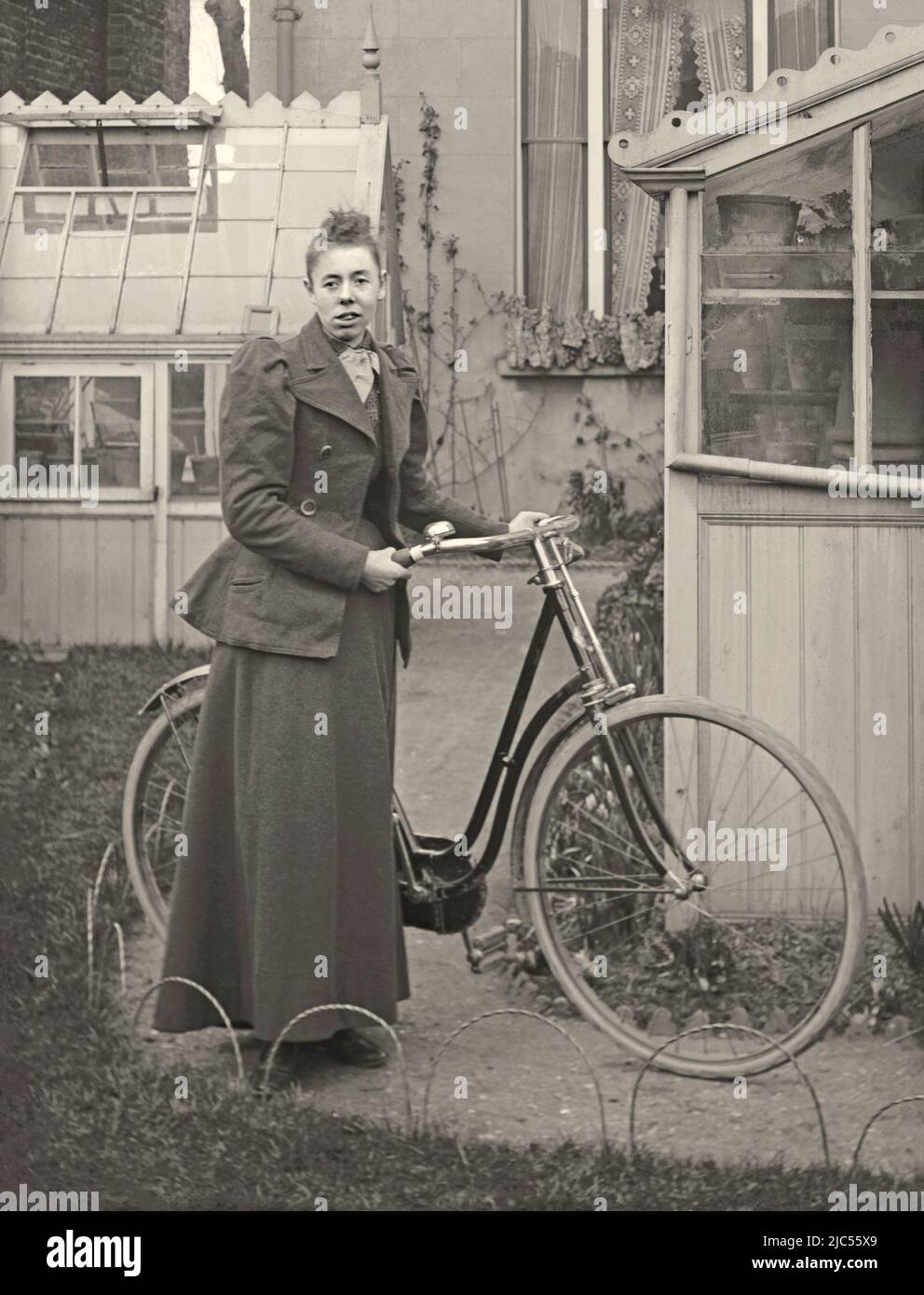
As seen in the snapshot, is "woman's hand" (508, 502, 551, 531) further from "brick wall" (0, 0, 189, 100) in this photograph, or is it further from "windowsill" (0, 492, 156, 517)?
"brick wall" (0, 0, 189, 100)

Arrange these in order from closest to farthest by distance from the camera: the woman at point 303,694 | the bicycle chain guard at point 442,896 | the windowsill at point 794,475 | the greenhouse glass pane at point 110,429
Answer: the woman at point 303,694, the bicycle chain guard at point 442,896, the windowsill at point 794,475, the greenhouse glass pane at point 110,429

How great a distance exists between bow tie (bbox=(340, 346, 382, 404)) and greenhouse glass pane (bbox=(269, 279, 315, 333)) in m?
1.03

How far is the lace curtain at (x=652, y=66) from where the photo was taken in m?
4.11

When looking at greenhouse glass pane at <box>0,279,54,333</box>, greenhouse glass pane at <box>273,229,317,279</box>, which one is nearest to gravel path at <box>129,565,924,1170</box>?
greenhouse glass pane at <box>273,229,317,279</box>

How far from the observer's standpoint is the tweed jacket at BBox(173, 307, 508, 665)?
11.2 ft

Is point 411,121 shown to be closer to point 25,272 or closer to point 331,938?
point 25,272

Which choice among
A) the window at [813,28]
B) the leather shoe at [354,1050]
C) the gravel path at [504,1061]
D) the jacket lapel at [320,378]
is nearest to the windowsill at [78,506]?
the gravel path at [504,1061]

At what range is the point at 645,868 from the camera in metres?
3.56

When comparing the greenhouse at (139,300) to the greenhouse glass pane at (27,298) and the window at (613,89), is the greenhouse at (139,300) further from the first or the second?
the window at (613,89)

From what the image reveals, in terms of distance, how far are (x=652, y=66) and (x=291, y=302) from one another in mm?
1132

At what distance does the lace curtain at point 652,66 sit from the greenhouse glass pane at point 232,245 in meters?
0.94

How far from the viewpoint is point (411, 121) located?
415 centimetres

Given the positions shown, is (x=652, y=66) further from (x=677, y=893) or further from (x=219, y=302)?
(x=677, y=893)

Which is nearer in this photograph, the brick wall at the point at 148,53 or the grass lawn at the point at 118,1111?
the grass lawn at the point at 118,1111
